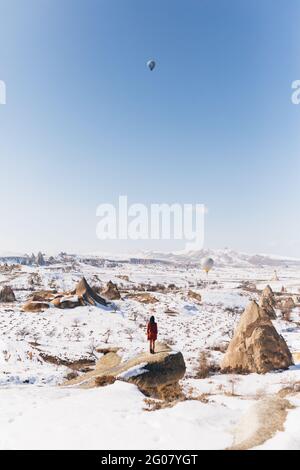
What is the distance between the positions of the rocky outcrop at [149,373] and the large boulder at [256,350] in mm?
5279

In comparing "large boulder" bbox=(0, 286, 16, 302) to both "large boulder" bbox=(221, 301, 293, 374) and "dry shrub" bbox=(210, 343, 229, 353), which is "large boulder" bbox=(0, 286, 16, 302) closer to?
"dry shrub" bbox=(210, 343, 229, 353)

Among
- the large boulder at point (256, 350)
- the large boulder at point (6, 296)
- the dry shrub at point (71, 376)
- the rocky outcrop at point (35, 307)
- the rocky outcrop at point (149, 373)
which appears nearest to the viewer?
the rocky outcrop at point (149, 373)

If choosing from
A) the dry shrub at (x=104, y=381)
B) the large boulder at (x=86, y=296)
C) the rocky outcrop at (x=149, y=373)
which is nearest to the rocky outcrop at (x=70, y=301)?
the large boulder at (x=86, y=296)

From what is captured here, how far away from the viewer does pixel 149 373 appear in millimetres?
10625

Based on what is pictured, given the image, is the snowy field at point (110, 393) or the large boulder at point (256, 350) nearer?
the snowy field at point (110, 393)

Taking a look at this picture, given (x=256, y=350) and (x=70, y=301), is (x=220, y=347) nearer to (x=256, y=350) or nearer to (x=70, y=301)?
(x=256, y=350)

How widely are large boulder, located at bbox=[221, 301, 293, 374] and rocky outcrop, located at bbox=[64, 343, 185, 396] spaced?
17.3 feet

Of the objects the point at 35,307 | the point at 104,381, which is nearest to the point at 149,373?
the point at 104,381

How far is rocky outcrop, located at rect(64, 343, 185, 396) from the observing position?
10.3m

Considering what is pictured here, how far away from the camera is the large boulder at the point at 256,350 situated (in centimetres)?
1573

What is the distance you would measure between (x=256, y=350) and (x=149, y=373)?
25.1 ft

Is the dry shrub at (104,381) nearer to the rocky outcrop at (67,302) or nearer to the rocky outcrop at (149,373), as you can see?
the rocky outcrop at (149,373)
